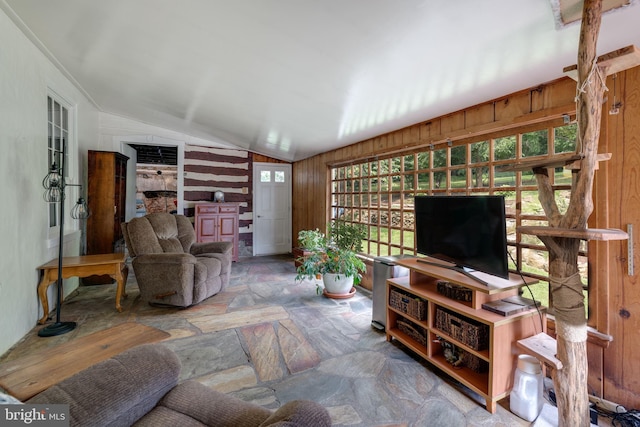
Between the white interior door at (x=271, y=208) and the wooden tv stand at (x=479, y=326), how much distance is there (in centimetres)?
435

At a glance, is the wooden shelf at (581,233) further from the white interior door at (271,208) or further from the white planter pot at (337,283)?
the white interior door at (271,208)

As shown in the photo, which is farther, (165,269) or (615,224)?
(165,269)

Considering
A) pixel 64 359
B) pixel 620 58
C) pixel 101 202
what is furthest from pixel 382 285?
pixel 101 202

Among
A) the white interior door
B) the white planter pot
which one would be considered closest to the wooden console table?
the white planter pot

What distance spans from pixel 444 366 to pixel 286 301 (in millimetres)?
1946

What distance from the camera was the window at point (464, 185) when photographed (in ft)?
6.81

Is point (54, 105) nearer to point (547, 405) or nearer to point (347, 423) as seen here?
point (347, 423)

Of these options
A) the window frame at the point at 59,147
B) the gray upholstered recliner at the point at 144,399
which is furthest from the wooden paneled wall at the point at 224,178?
the gray upholstered recliner at the point at 144,399

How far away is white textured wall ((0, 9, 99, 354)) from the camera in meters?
2.25

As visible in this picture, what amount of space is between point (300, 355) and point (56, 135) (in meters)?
3.80

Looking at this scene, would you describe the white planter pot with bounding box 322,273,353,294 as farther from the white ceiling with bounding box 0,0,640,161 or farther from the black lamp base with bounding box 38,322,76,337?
the black lamp base with bounding box 38,322,76,337

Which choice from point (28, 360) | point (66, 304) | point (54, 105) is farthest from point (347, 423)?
point (54, 105)

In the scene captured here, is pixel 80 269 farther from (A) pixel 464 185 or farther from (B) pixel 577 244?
(B) pixel 577 244

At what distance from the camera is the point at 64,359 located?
3.91ft
